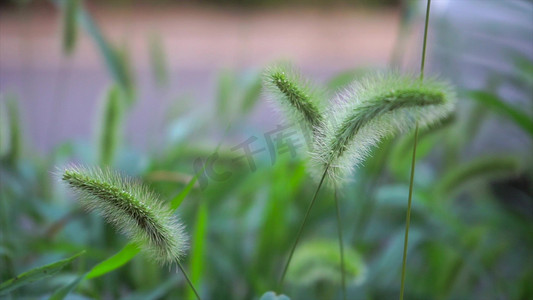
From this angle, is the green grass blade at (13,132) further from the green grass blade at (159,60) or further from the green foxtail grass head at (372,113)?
the green foxtail grass head at (372,113)

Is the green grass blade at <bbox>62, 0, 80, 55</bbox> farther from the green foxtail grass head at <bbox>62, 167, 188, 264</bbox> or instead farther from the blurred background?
the green foxtail grass head at <bbox>62, 167, 188, 264</bbox>

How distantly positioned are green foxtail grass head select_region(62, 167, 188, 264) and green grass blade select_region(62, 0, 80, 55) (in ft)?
1.69

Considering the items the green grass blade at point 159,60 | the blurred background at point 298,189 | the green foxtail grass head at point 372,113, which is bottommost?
the blurred background at point 298,189

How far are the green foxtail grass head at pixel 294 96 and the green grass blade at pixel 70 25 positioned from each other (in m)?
0.54

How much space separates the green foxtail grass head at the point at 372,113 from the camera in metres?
0.47

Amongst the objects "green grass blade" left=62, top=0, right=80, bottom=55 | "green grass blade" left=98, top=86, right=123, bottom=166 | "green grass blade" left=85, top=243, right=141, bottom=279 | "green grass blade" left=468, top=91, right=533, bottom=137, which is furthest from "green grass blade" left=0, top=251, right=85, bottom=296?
"green grass blade" left=468, top=91, right=533, bottom=137

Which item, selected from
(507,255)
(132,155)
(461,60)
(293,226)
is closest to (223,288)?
(293,226)

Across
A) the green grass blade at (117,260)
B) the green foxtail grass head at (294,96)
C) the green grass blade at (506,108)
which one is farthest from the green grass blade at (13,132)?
the green grass blade at (506,108)

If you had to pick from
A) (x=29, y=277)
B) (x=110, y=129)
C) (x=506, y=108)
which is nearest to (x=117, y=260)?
(x=29, y=277)

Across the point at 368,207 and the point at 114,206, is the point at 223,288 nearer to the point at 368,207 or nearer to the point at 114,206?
the point at 368,207

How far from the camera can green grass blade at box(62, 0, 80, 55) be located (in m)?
0.96

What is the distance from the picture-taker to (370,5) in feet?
15.0

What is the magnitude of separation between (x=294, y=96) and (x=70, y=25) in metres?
0.59

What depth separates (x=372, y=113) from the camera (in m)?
0.48
